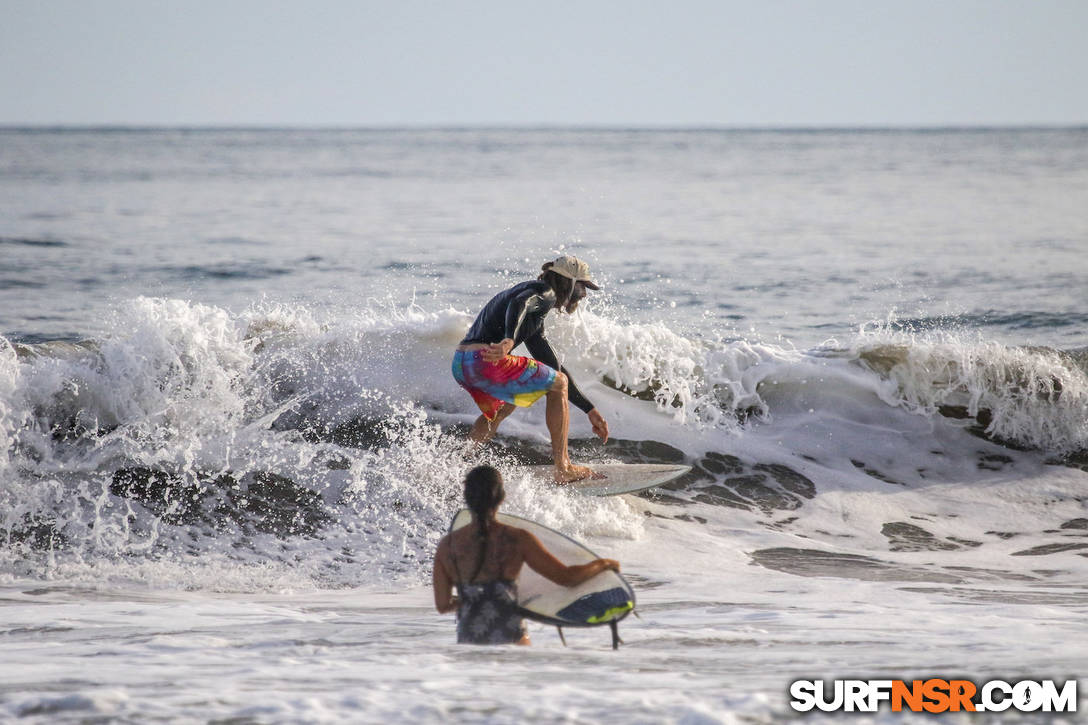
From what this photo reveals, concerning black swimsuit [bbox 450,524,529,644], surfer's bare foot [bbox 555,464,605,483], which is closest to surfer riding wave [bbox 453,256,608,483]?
surfer's bare foot [bbox 555,464,605,483]

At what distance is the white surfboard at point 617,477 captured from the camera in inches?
304

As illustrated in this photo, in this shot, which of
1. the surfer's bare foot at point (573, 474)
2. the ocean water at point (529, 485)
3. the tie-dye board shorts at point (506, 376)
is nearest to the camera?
the ocean water at point (529, 485)

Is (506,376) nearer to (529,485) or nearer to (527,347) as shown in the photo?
(527,347)

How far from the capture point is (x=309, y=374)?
32.2ft

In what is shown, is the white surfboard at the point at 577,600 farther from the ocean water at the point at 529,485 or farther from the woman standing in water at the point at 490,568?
the ocean water at the point at 529,485

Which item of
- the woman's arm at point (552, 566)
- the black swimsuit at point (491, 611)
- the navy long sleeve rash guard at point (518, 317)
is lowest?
the black swimsuit at point (491, 611)

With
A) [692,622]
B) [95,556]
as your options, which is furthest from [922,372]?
[95,556]

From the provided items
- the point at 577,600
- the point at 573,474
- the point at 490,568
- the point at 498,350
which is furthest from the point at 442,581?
the point at 573,474

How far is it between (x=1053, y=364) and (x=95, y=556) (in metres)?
8.39

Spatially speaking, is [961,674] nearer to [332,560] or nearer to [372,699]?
[372,699]

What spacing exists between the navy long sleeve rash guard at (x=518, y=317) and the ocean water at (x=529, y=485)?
4.05 feet

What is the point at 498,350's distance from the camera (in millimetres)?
6914

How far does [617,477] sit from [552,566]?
137 inches

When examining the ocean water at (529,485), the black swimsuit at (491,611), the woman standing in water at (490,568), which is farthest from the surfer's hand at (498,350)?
the black swimsuit at (491,611)
